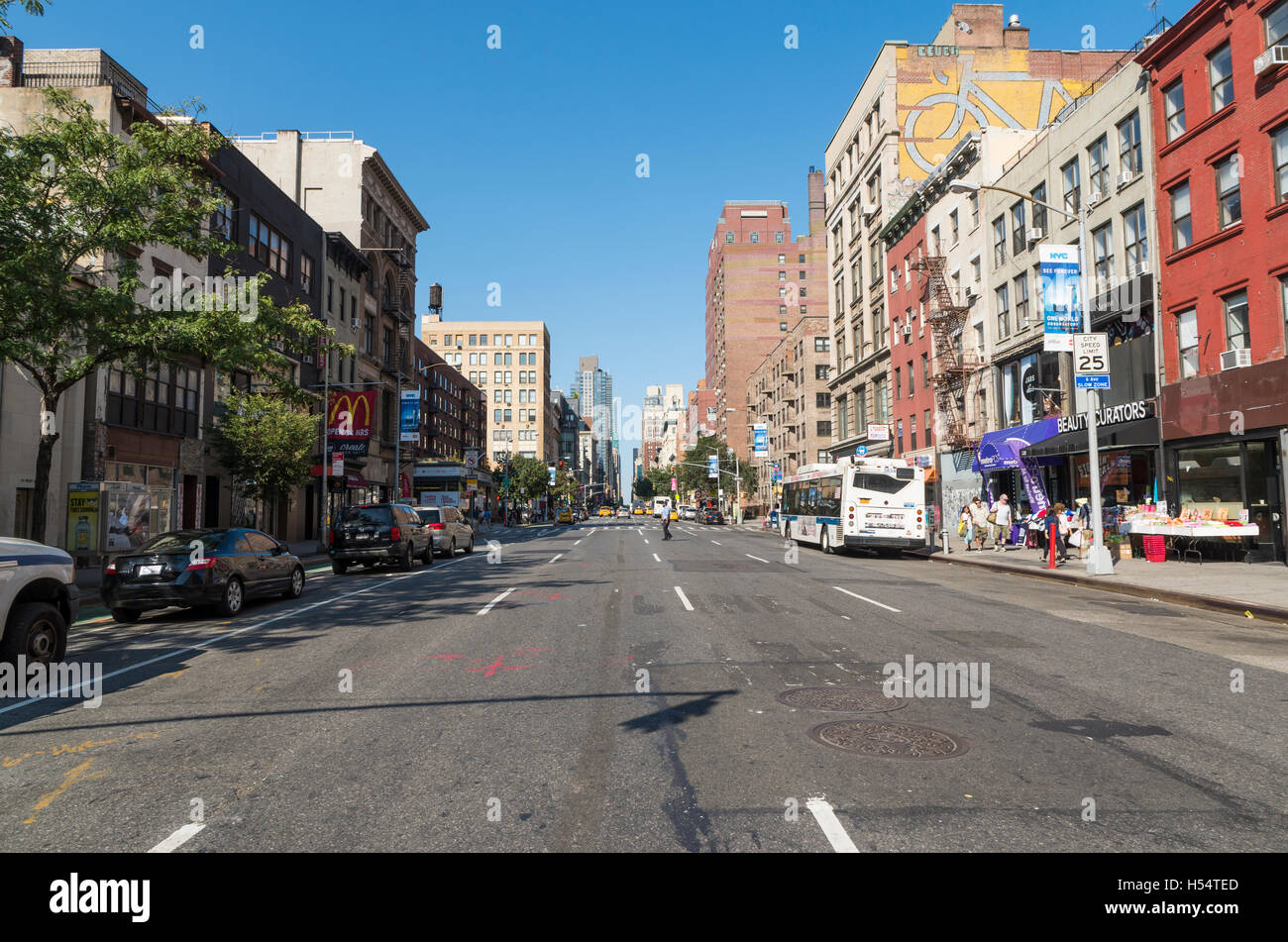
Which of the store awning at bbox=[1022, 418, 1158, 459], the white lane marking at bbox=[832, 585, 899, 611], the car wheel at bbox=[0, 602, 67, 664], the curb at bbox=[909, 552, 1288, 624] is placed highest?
the store awning at bbox=[1022, 418, 1158, 459]

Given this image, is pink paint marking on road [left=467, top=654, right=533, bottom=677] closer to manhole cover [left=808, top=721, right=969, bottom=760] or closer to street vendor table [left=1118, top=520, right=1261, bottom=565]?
manhole cover [left=808, top=721, right=969, bottom=760]

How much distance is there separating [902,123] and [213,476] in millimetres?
41650

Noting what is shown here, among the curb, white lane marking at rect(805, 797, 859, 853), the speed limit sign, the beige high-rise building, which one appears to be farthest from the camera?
the beige high-rise building

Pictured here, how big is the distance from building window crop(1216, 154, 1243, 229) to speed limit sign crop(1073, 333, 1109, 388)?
6.09m

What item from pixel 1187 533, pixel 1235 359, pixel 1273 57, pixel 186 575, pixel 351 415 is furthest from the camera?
pixel 351 415

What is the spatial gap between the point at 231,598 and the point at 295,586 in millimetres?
2594

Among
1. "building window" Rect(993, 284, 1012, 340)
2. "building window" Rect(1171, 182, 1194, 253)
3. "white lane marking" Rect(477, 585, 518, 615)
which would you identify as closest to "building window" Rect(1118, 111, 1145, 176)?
"building window" Rect(1171, 182, 1194, 253)

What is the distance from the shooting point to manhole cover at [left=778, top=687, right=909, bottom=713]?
6434 mm

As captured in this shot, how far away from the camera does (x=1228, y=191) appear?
20.7m

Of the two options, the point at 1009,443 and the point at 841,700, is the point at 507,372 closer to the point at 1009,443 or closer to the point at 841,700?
the point at 1009,443

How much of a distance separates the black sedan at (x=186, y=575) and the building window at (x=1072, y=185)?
1106 inches

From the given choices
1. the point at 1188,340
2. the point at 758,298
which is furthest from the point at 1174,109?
the point at 758,298

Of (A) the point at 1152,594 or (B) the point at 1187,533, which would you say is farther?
(B) the point at 1187,533
